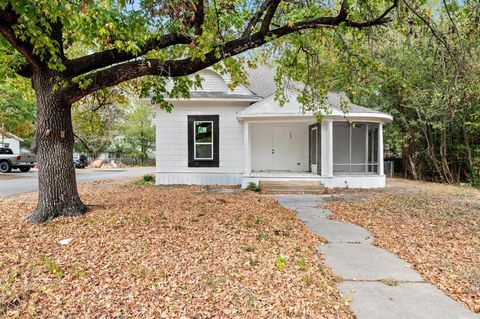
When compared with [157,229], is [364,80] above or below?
Result: above

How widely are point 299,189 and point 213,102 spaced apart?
475 centimetres

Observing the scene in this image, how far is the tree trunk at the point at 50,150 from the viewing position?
18.3ft

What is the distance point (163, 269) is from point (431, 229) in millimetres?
4895

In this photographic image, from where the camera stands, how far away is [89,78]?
Answer: 5.48 metres

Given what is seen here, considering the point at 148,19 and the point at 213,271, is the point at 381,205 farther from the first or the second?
the point at 148,19

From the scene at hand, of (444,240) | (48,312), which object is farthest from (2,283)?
(444,240)

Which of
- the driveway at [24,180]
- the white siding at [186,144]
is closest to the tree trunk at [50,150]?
the driveway at [24,180]

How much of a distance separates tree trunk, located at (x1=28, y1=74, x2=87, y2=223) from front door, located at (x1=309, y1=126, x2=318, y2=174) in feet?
30.8

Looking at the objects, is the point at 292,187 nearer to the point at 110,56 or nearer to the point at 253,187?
the point at 253,187

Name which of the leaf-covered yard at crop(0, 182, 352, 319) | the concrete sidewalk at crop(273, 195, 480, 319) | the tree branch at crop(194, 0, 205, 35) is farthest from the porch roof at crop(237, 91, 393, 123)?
the concrete sidewalk at crop(273, 195, 480, 319)

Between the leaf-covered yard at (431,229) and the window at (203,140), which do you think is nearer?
the leaf-covered yard at (431,229)

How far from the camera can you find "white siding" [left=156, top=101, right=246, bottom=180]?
12.0 metres

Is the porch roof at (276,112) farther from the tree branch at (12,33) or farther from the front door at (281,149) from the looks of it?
the tree branch at (12,33)

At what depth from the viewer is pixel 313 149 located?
43.3ft
